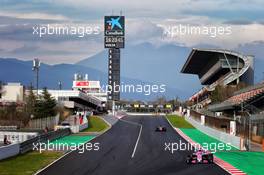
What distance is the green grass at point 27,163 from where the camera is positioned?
97.3ft

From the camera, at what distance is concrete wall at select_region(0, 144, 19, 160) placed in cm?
3569

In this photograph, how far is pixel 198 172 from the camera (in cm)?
2897

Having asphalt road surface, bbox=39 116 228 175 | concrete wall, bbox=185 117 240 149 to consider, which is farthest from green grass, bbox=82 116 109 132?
asphalt road surface, bbox=39 116 228 175

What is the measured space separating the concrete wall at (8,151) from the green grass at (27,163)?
1.45 ft

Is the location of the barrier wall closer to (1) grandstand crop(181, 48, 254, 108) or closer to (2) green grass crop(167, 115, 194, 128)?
(2) green grass crop(167, 115, 194, 128)

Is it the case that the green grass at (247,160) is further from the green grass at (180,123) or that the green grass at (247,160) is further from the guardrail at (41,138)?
the green grass at (180,123)

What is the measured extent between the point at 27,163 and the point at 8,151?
3.91 meters

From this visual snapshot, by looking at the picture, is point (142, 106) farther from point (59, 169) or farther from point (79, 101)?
point (59, 169)

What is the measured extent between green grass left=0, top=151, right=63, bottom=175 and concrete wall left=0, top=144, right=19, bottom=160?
0.44 meters

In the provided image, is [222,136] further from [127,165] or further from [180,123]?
[180,123]

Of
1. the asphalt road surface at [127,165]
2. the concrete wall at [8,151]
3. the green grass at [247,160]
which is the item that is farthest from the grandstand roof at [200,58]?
the concrete wall at [8,151]

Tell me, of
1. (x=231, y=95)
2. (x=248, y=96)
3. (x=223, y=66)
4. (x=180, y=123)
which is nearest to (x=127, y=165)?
(x=248, y=96)

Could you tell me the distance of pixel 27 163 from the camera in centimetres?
3391

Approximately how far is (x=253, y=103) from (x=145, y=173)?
144 ft
